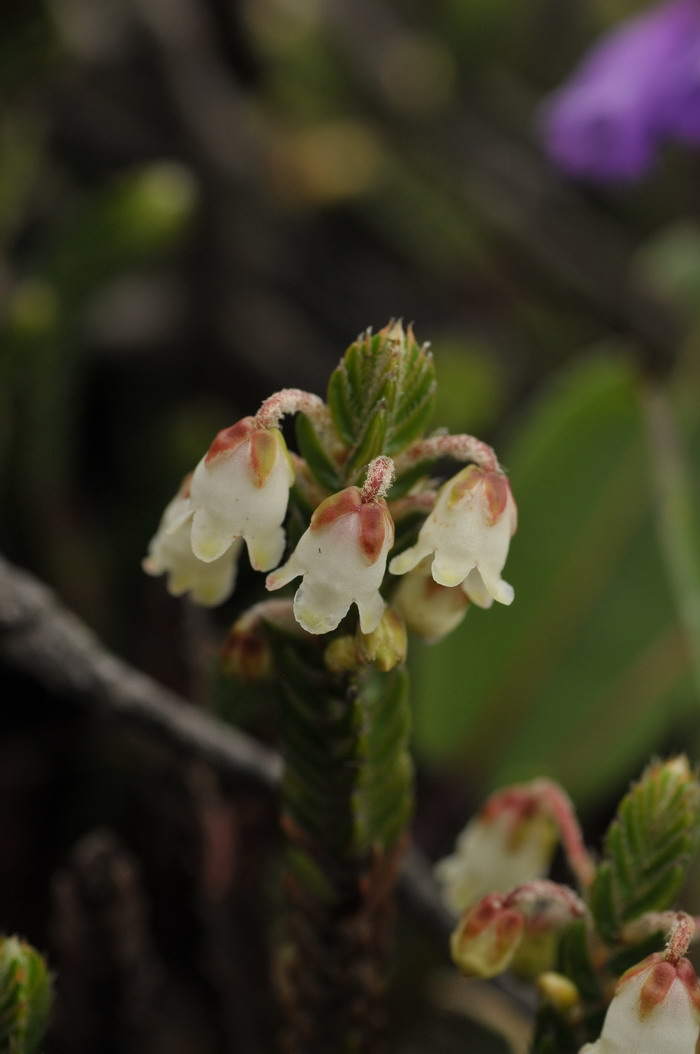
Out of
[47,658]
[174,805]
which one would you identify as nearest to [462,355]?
[174,805]

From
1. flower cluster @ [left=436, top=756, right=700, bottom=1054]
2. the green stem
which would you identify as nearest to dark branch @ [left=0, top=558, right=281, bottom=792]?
the green stem

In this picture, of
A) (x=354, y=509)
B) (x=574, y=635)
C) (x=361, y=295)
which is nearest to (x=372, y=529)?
(x=354, y=509)

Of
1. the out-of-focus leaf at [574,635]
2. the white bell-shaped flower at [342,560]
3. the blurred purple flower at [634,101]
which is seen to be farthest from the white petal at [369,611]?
the blurred purple flower at [634,101]

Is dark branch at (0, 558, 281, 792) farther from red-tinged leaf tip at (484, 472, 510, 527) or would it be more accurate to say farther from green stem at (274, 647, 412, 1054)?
red-tinged leaf tip at (484, 472, 510, 527)

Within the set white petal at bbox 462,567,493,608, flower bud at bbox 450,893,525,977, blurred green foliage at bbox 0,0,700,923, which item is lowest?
flower bud at bbox 450,893,525,977

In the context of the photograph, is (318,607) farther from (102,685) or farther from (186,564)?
(102,685)
